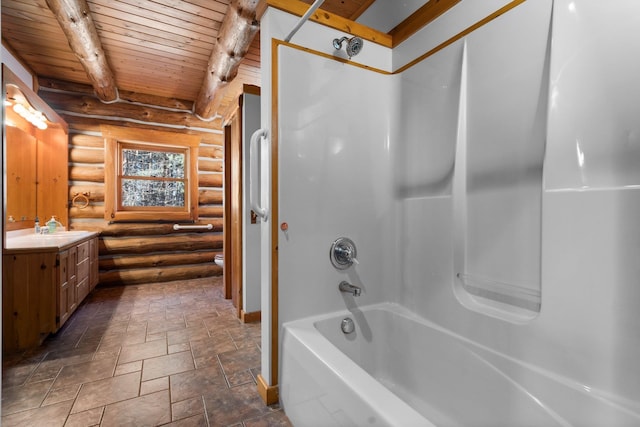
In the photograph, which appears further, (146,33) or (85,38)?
(146,33)

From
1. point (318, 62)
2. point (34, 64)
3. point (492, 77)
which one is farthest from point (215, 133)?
point (492, 77)

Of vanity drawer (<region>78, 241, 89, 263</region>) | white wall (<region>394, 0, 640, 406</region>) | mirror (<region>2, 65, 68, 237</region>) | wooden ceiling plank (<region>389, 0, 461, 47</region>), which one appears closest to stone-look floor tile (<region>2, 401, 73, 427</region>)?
mirror (<region>2, 65, 68, 237</region>)

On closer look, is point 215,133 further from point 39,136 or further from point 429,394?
point 429,394

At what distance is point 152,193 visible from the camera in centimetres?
462

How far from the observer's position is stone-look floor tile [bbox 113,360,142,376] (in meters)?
2.05

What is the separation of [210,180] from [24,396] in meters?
3.49

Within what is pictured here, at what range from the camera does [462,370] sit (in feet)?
5.09

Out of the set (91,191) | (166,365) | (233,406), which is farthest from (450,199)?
(91,191)

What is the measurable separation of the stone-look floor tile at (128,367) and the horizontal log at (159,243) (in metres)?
2.58

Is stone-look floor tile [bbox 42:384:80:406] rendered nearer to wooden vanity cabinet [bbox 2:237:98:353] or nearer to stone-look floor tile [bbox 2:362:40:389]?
stone-look floor tile [bbox 2:362:40:389]

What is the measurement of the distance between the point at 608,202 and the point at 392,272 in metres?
1.21

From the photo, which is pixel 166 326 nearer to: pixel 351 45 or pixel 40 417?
pixel 40 417

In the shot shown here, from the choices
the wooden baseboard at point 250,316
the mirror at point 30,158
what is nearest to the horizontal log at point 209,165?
the mirror at point 30,158

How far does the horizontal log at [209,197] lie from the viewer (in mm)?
4824
